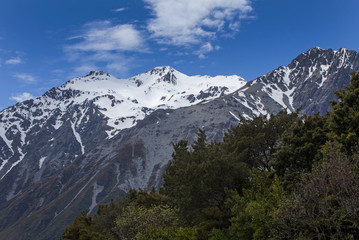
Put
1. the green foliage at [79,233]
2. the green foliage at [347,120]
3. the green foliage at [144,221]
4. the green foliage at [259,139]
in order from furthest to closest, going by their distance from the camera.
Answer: the green foliage at [79,233], the green foliage at [259,139], the green foliage at [144,221], the green foliage at [347,120]

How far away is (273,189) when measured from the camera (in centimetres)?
2720

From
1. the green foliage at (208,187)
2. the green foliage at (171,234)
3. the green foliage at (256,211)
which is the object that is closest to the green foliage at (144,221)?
the green foliage at (208,187)

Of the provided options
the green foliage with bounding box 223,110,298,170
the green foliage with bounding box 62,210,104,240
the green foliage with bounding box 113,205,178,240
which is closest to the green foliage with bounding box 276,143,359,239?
the green foliage with bounding box 113,205,178,240

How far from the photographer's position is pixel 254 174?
33.0 metres

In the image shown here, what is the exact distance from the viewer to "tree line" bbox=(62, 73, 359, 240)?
2022 cm

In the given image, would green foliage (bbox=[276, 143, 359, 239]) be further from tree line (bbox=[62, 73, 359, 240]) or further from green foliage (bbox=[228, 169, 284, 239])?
green foliage (bbox=[228, 169, 284, 239])

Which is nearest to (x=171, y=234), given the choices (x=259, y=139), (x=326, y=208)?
(x=326, y=208)

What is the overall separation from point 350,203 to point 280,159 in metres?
16.5

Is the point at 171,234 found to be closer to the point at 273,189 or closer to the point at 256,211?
the point at 256,211

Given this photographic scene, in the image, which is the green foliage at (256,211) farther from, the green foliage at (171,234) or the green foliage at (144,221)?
the green foliage at (144,221)

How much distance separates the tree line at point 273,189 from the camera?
2022 centimetres

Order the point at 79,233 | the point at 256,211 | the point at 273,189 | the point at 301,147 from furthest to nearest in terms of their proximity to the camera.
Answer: the point at 79,233
the point at 301,147
the point at 273,189
the point at 256,211

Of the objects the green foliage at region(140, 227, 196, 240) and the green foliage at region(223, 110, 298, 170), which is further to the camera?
the green foliage at region(223, 110, 298, 170)

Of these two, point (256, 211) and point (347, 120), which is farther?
point (347, 120)
